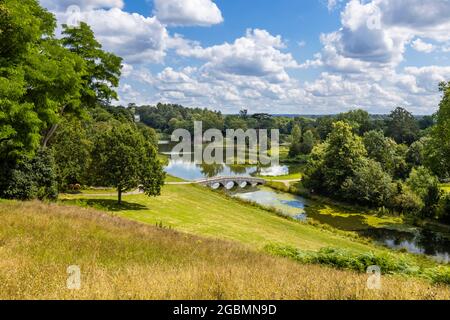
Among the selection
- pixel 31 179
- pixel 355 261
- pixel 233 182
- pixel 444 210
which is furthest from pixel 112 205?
pixel 233 182

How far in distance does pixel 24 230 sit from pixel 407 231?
43328 millimetres

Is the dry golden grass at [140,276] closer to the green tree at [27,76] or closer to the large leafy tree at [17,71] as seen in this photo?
the large leafy tree at [17,71]

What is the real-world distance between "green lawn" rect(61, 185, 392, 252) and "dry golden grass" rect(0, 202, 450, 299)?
601 inches

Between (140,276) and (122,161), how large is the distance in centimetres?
2912

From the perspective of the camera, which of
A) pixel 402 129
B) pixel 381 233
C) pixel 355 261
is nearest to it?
pixel 355 261

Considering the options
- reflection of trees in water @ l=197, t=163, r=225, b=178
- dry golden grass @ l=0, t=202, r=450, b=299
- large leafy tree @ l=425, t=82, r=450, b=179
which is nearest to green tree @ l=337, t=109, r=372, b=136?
reflection of trees in water @ l=197, t=163, r=225, b=178

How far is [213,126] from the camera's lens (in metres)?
197

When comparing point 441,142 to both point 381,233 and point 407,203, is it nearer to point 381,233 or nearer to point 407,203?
point 381,233

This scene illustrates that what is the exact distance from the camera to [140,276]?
23.8 feet

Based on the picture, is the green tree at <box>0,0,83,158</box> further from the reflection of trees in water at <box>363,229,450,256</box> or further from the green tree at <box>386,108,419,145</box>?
the green tree at <box>386,108,419,145</box>

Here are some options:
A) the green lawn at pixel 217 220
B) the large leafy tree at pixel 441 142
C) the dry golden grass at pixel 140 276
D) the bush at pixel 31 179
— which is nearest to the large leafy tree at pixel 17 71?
the bush at pixel 31 179

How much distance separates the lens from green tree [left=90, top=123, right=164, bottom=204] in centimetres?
3519
